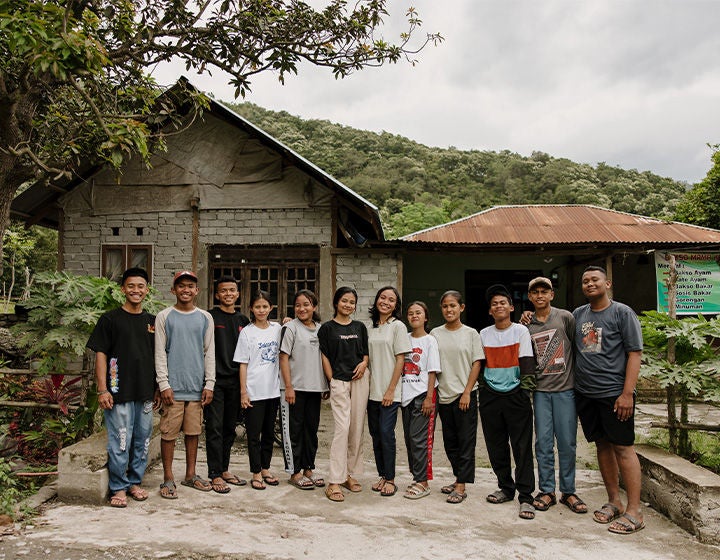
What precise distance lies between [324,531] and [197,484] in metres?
1.26

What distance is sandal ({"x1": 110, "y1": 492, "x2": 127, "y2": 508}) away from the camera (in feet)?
12.4

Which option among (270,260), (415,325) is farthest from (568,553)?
(270,260)

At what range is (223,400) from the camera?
13.8 feet

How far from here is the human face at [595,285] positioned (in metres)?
3.72

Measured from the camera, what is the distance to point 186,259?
8.62 m

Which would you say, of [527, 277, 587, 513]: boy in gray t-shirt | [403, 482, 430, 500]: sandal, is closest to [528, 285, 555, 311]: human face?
[527, 277, 587, 513]: boy in gray t-shirt

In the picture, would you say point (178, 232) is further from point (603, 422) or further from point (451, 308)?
point (603, 422)

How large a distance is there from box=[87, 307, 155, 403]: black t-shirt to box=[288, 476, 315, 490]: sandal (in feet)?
4.42

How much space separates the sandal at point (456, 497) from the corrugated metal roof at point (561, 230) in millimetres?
5303

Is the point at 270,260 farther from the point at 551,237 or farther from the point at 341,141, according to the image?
the point at 341,141

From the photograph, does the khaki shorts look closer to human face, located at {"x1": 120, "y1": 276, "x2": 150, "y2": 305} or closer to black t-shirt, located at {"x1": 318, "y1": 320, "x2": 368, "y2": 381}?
human face, located at {"x1": 120, "y1": 276, "x2": 150, "y2": 305}

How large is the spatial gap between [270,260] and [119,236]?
2.53 meters

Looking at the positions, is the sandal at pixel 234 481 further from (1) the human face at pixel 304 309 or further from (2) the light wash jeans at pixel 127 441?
(1) the human face at pixel 304 309

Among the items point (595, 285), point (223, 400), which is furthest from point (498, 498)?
point (223, 400)
